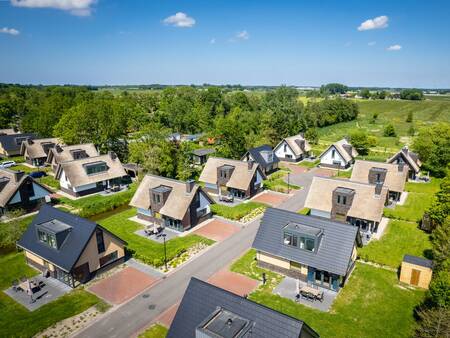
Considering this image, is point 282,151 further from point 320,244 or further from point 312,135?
point 320,244

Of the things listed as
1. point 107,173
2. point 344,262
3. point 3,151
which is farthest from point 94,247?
point 3,151

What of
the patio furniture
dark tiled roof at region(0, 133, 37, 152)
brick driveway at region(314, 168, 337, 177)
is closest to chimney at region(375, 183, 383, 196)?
the patio furniture

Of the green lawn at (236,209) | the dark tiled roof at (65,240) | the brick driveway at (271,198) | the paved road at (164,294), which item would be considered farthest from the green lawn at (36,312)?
the brick driveway at (271,198)

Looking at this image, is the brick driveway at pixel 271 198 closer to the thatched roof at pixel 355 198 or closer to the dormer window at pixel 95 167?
the thatched roof at pixel 355 198

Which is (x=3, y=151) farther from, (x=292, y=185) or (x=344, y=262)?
(x=344, y=262)

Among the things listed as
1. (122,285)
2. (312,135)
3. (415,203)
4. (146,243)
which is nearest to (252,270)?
(122,285)
